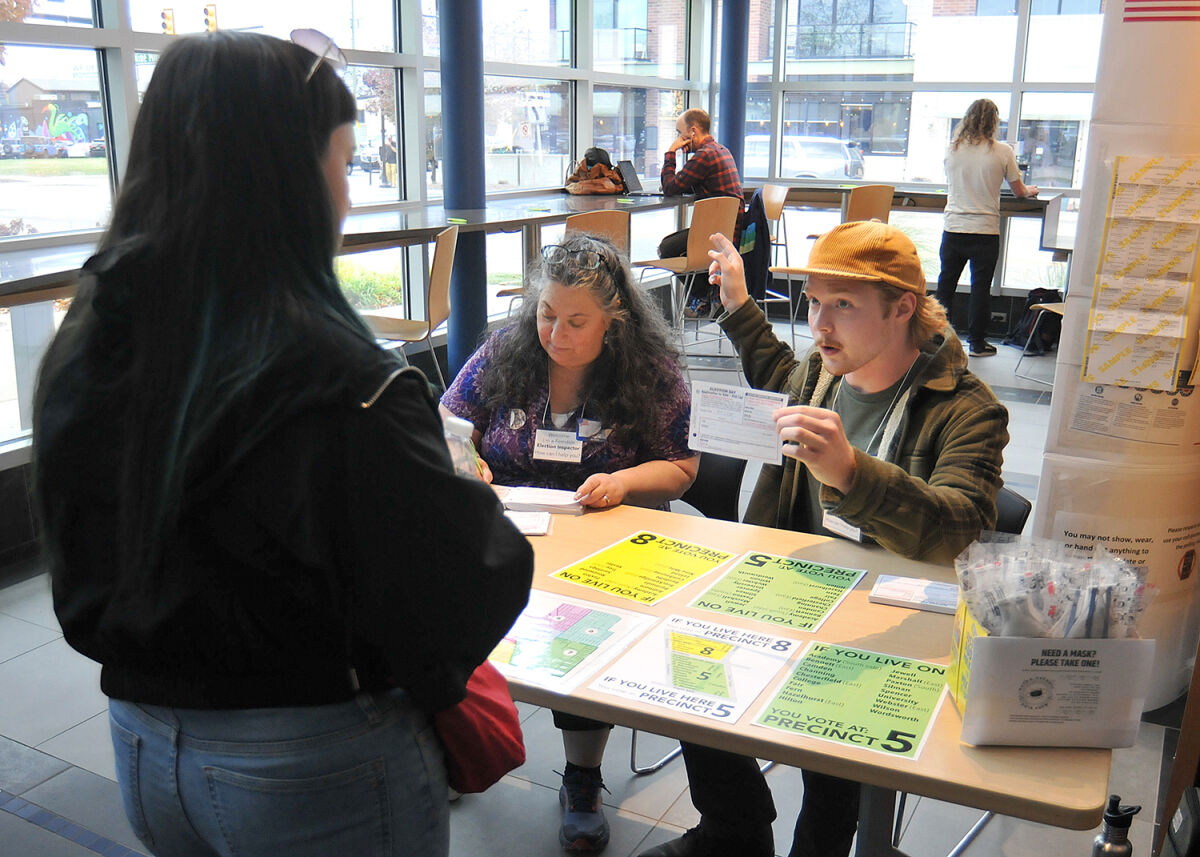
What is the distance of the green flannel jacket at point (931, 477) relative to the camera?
158cm

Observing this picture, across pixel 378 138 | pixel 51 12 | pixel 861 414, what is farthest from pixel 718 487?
pixel 378 138

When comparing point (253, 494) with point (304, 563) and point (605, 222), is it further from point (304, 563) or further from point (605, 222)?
point (605, 222)

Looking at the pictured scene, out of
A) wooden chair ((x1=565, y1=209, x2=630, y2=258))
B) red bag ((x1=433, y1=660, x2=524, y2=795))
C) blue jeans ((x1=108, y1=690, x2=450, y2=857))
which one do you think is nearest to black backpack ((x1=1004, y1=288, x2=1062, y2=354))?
wooden chair ((x1=565, y1=209, x2=630, y2=258))

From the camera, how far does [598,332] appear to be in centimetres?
225

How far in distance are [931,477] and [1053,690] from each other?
25.8 inches

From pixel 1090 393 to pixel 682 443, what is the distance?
37.9 inches

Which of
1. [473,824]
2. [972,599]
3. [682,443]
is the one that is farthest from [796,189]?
[972,599]

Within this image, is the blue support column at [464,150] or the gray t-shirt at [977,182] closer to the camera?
the blue support column at [464,150]

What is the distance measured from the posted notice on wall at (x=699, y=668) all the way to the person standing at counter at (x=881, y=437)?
0.92 ft

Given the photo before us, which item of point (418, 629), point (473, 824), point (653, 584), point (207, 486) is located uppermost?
point (207, 486)

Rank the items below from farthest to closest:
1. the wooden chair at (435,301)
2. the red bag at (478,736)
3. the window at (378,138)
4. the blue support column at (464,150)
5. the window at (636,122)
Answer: the window at (636,122)
the window at (378,138)
the blue support column at (464,150)
the wooden chair at (435,301)
the red bag at (478,736)

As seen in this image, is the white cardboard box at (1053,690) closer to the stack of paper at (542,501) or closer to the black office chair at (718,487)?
the stack of paper at (542,501)

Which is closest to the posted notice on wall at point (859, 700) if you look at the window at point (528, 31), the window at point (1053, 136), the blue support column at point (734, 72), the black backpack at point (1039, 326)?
the window at point (528, 31)

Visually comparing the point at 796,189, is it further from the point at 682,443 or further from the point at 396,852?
the point at 396,852
